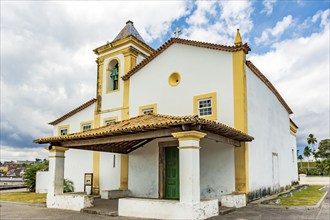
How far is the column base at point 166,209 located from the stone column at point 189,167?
0.21m

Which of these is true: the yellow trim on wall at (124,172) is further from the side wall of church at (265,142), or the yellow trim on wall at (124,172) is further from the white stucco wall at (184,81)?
the side wall of church at (265,142)

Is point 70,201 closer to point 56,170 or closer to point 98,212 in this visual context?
point 56,170

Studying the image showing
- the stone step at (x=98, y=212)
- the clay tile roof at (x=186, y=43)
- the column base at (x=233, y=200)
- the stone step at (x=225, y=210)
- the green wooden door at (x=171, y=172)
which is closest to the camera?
the stone step at (x=225, y=210)

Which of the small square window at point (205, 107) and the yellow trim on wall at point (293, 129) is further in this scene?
the yellow trim on wall at point (293, 129)

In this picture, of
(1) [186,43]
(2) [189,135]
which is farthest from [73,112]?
(2) [189,135]

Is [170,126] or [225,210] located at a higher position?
[170,126]

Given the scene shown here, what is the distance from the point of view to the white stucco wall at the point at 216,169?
11.5 m

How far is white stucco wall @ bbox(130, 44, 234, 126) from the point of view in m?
12.2

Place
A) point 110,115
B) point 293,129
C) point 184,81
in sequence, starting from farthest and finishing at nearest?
1. point 293,129
2. point 110,115
3. point 184,81

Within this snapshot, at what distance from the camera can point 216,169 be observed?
11.9m

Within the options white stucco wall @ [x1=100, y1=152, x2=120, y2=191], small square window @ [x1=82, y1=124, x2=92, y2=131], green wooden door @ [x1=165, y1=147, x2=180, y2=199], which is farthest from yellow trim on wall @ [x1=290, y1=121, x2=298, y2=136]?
small square window @ [x1=82, y1=124, x2=92, y2=131]

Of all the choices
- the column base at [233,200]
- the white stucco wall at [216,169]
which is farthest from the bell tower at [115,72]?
the column base at [233,200]

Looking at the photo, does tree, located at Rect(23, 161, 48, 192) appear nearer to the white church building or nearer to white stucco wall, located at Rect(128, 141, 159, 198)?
the white church building

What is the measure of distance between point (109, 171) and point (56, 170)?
A: 3469 millimetres
